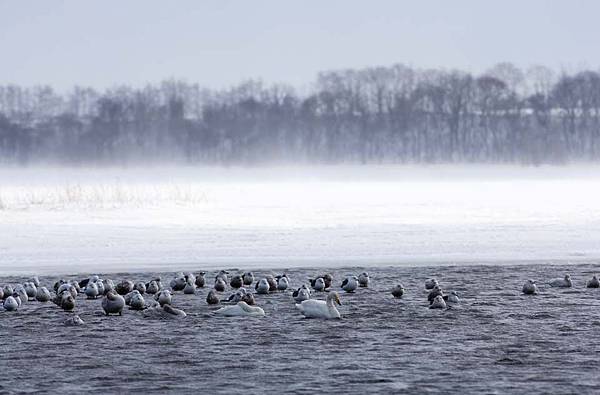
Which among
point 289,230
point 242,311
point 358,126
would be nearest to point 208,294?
point 242,311

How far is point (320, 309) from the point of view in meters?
14.2

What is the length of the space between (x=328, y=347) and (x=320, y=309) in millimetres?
2011

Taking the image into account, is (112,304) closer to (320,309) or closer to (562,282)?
(320,309)

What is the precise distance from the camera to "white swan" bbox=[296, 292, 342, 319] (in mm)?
14180

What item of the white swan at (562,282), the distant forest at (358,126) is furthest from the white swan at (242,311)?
the distant forest at (358,126)

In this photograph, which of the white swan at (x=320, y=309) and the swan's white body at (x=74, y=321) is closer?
the swan's white body at (x=74, y=321)

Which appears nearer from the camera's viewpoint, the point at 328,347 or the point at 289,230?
the point at 328,347

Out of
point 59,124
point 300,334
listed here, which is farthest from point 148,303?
point 59,124

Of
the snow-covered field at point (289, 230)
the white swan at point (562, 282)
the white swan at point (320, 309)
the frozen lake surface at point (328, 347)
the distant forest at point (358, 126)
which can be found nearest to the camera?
the frozen lake surface at point (328, 347)

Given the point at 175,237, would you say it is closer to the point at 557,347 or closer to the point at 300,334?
the point at 300,334

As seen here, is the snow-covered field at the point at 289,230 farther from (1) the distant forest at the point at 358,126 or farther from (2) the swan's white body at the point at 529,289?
(1) the distant forest at the point at 358,126

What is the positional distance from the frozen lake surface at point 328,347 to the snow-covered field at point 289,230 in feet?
17.3

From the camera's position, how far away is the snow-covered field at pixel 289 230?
2178cm

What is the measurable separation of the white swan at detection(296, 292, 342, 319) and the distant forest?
8357 cm
